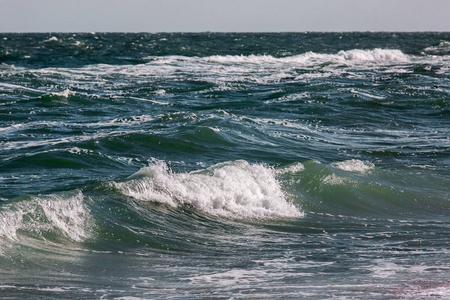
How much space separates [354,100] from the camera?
21.1m

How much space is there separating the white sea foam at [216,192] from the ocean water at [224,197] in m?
0.03

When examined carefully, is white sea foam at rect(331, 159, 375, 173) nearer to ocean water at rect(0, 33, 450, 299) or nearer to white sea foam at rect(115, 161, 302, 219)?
ocean water at rect(0, 33, 450, 299)

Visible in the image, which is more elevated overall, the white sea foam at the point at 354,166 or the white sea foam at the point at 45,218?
the white sea foam at the point at 45,218

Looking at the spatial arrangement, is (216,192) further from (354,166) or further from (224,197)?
(354,166)

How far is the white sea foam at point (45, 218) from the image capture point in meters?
6.89

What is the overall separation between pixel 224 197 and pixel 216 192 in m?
0.15

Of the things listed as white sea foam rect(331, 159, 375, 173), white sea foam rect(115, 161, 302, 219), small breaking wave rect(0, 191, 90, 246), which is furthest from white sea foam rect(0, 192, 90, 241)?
white sea foam rect(331, 159, 375, 173)

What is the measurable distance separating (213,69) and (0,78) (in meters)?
12.6

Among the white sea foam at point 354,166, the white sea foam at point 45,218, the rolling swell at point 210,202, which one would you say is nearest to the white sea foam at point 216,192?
the rolling swell at point 210,202

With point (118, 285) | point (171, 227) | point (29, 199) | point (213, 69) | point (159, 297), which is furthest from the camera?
point (213, 69)

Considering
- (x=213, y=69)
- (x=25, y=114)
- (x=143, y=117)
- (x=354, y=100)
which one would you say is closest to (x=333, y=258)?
(x=143, y=117)

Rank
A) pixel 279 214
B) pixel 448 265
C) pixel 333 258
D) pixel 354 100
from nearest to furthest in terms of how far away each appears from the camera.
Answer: pixel 448 265, pixel 333 258, pixel 279 214, pixel 354 100

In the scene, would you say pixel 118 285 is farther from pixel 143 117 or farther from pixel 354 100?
pixel 354 100

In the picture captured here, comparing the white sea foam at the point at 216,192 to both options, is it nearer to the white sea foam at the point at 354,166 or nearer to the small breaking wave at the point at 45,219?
the small breaking wave at the point at 45,219
